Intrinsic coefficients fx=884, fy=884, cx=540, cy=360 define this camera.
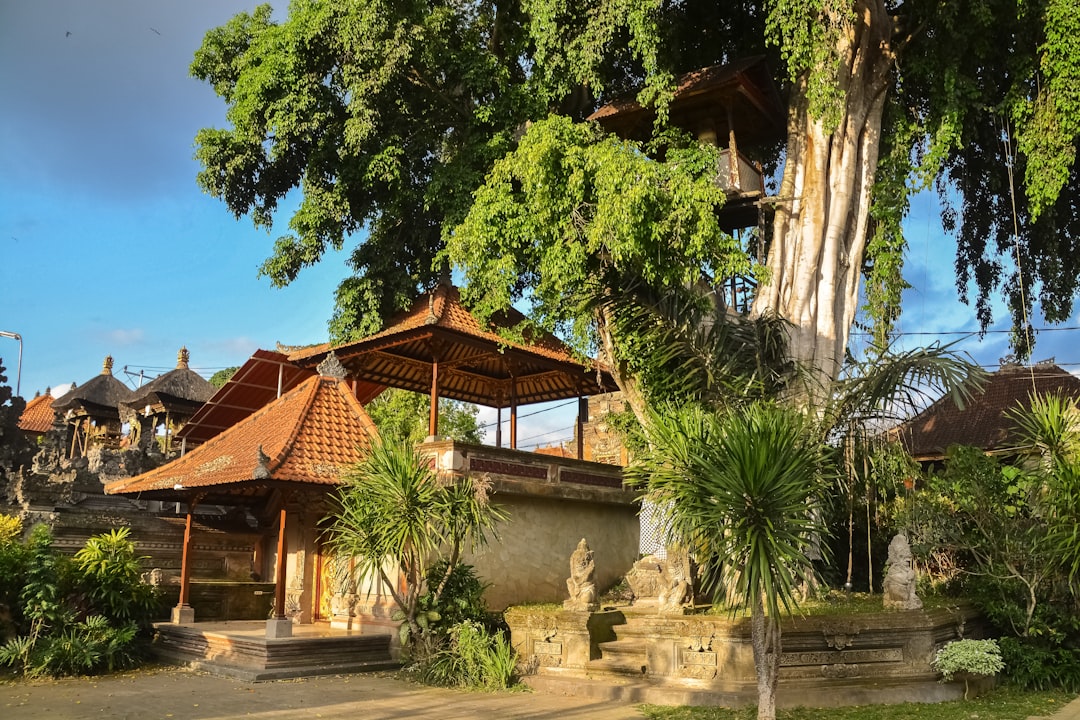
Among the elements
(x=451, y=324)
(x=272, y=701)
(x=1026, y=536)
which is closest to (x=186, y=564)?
(x=272, y=701)

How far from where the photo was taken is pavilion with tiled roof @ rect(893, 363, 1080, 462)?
19.6m

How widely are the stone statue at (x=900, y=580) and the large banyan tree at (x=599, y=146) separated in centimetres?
314

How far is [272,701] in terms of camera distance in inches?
366

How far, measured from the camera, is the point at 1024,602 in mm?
10711

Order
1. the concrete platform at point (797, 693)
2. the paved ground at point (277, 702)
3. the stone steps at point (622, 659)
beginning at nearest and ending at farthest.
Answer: the paved ground at point (277, 702)
the concrete platform at point (797, 693)
the stone steps at point (622, 659)

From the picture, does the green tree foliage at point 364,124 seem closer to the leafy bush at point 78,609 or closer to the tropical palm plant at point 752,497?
the leafy bush at point 78,609

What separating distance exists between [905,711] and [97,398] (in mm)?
27643

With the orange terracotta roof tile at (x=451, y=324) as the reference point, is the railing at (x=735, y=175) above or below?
above

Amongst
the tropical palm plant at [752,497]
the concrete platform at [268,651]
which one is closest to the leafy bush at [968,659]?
the tropical palm plant at [752,497]

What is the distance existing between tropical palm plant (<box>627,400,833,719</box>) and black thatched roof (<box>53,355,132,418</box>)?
2557cm

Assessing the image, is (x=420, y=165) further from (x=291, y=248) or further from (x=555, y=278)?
(x=555, y=278)

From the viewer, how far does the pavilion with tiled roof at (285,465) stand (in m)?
12.0

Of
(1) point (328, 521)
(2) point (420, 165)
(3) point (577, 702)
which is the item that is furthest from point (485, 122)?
(3) point (577, 702)

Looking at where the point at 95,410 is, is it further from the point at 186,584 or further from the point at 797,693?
the point at 797,693
